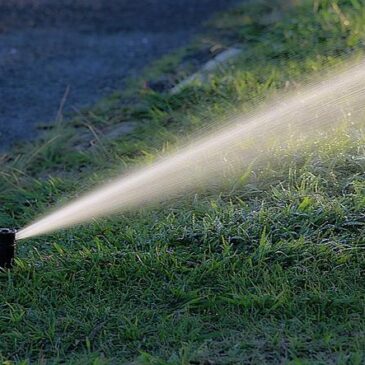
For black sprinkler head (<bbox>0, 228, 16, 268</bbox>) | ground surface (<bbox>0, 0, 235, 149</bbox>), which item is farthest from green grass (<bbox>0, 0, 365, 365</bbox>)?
ground surface (<bbox>0, 0, 235, 149</bbox>)

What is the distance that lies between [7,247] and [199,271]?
0.77 meters

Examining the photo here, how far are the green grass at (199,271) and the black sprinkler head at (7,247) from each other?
5 cm

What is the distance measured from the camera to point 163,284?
10.8ft

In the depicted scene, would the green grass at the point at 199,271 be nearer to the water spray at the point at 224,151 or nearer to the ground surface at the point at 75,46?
the water spray at the point at 224,151

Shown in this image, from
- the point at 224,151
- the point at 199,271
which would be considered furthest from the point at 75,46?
the point at 199,271

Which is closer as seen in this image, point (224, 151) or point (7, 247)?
point (7, 247)

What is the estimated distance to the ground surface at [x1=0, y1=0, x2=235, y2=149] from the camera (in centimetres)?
587

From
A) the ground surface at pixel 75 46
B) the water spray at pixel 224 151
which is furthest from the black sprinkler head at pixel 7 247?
the ground surface at pixel 75 46

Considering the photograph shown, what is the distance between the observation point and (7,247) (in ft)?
11.0

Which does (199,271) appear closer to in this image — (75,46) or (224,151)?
(224,151)

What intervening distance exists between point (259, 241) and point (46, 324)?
91 cm

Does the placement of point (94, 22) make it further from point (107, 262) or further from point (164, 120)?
point (107, 262)

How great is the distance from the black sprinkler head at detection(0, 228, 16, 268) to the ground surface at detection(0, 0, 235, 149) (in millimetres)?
1813

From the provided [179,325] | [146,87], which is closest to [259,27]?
[146,87]
